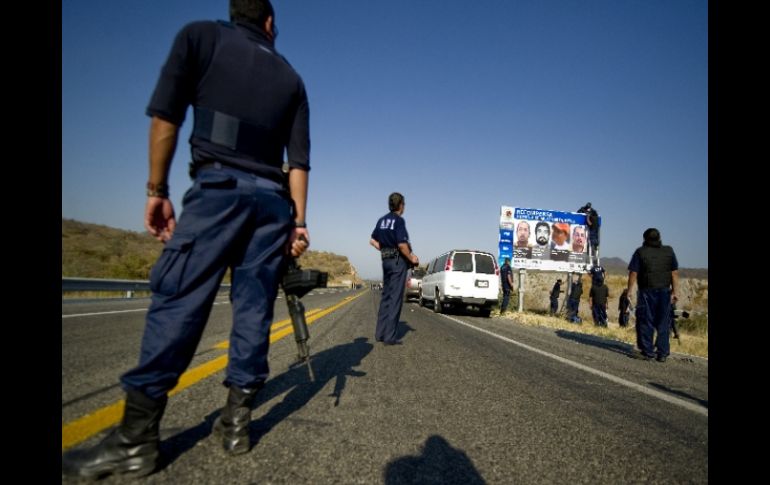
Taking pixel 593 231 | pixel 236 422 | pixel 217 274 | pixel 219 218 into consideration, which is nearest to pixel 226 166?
pixel 219 218

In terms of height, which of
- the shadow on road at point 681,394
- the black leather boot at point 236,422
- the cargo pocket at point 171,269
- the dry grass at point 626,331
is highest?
the cargo pocket at point 171,269

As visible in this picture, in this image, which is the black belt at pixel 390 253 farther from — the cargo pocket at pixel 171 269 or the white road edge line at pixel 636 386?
the cargo pocket at pixel 171 269

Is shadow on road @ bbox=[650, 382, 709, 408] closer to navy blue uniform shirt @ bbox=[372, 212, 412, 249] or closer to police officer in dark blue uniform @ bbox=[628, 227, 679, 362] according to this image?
police officer in dark blue uniform @ bbox=[628, 227, 679, 362]

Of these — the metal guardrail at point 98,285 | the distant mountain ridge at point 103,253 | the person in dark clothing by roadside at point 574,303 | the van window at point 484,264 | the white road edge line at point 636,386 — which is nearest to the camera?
the white road edge line at point 636,386

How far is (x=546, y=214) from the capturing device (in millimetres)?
19656

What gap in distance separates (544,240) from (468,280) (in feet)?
32.0

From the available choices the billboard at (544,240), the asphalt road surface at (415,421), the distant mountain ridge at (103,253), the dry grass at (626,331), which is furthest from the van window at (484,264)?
the distant mountain ridge at (103,253)

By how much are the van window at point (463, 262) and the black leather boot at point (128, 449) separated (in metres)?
10.8

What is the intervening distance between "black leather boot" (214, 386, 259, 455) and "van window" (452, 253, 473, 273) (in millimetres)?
10524

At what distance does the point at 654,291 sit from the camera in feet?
19.0

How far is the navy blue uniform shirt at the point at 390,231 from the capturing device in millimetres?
5031

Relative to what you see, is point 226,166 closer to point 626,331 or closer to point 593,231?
point 626,331
